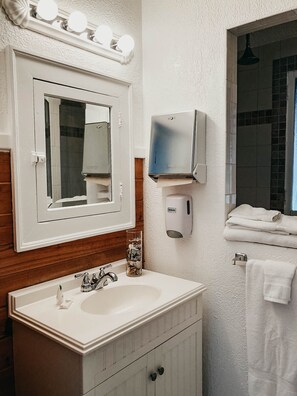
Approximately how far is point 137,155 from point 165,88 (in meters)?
0.37

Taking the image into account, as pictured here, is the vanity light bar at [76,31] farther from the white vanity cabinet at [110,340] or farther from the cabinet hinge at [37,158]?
the white vanity cabinet at [110,340]

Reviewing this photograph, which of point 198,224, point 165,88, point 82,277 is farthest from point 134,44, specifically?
point 82,277

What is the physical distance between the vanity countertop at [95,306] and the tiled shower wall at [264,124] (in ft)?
3.62

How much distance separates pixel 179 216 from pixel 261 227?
383 millimetres

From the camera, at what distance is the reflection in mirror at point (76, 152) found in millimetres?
1371

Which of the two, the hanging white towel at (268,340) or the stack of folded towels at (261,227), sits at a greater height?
the stack of folded towels at (261,227)

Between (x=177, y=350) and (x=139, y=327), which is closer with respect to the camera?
(x=139, y=327)

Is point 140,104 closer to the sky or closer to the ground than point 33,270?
closer to the sky

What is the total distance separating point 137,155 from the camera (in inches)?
68.6

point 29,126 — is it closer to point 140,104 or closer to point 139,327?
point 140,104

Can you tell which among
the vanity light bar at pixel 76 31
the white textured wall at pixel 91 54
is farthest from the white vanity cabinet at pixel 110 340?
the vanity light bar at pixel 76 31

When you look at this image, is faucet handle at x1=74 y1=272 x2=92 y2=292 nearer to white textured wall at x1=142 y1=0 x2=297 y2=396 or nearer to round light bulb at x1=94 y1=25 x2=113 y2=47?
white textured wall at x1=142 y1=0 x2=297 y2=396

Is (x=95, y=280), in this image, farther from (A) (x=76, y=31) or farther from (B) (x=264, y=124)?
(B) (x=264, y=124)

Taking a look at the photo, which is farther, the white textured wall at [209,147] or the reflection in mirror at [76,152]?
the white textured wall at [209,147]
